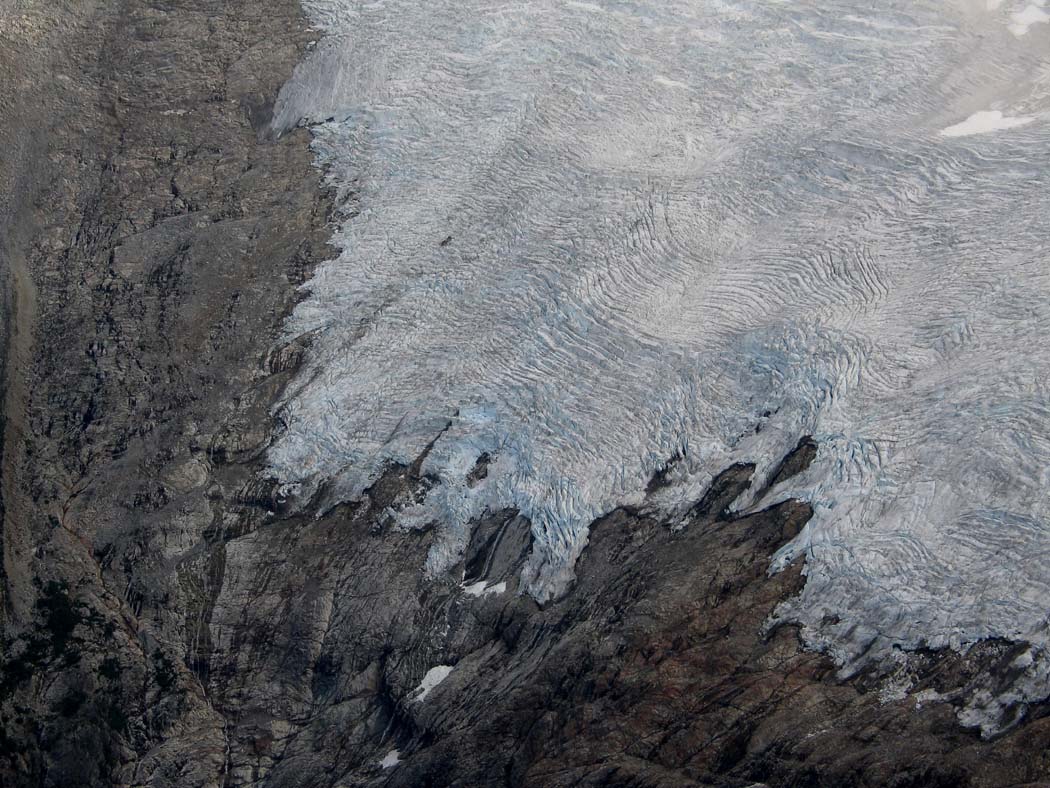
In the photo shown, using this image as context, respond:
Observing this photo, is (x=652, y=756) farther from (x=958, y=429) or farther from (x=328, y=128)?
(x=328, y=128)

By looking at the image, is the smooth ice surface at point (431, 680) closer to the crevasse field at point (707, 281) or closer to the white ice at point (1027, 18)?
the crevasse field at point (707, 281)

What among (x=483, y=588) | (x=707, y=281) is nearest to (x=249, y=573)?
(x=483, y=588)

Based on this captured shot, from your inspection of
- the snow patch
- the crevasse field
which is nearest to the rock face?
the snow patch

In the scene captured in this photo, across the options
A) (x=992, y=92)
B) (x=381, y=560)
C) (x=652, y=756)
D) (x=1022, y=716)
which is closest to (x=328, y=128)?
(x=381, y=560)

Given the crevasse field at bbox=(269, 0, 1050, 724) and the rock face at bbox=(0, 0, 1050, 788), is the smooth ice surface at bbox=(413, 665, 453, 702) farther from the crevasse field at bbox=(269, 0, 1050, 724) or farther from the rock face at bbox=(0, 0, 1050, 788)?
the crevasse field at bbox=(269, 0, 1050, 724)

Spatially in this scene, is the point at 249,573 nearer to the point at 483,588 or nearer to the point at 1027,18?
the point at 483,588

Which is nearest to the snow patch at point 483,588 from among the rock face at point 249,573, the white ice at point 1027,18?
the rock face at point 249,573
